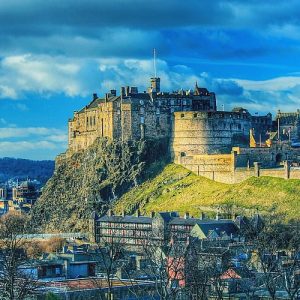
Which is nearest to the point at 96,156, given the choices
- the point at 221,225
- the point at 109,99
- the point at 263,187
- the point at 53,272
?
the point at 109,99

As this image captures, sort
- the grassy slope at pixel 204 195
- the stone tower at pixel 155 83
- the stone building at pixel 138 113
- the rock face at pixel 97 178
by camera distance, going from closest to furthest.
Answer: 1. the grassy slope at pixel 204 195
2. the rock face at pixel 97 178
3. the stone building at pixel 138 113
4. the stone tower at pixel 155 83

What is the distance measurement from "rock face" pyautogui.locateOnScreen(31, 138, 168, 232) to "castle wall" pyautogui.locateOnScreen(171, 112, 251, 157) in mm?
3344

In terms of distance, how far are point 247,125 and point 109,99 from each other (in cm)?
2317

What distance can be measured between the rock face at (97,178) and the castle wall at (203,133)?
11.0 feet

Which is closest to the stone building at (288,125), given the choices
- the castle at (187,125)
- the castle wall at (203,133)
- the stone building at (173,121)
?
the castle at (187,125)

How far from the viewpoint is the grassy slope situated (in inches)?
5374

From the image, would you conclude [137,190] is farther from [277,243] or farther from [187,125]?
[277,243]

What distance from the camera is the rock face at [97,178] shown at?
163125mm

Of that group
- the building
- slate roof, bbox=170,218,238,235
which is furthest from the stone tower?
slate roof, bbox=170,218,238,235

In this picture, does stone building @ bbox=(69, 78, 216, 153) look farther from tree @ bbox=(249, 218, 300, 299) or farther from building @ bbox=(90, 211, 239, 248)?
tree @ bbox=(249, 218, 300, 299)

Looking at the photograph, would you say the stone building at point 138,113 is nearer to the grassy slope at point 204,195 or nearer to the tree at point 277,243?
the grassy slope at point 204,195

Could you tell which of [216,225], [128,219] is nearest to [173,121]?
[128,219]

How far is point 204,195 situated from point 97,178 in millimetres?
25816

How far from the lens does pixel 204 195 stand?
147750 millimetres
